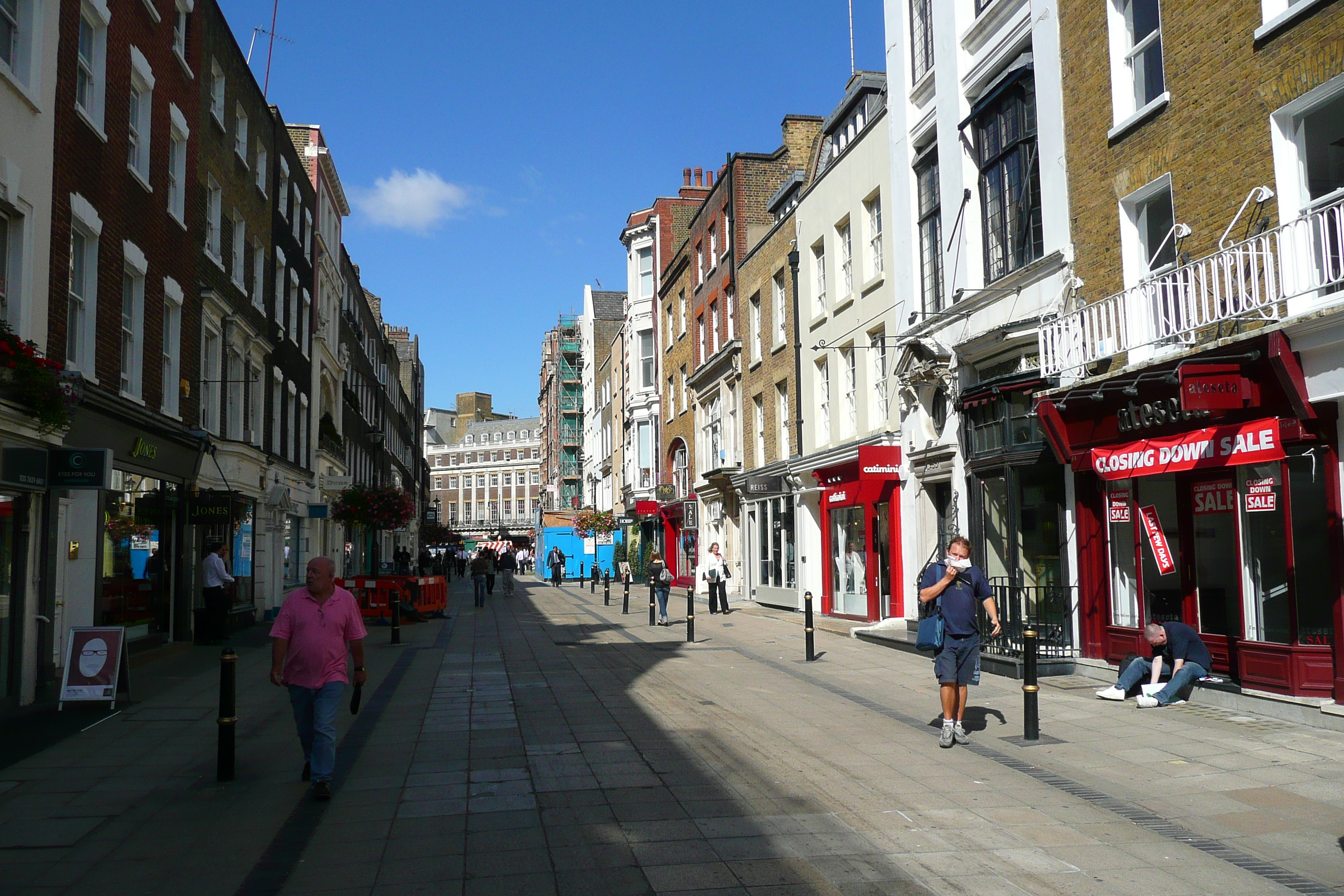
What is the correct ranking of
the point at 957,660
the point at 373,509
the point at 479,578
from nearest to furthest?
the point at 957,660 → the point at 373,509 → the point at 479,578

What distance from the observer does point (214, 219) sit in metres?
20.5

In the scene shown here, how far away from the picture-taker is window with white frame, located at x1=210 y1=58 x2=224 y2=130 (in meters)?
20.3

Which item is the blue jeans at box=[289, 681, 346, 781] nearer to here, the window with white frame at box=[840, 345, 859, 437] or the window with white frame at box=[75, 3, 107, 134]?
the window with white frame at box=[75, 3, 107, 134]

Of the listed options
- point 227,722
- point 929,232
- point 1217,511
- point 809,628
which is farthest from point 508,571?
point 227,722

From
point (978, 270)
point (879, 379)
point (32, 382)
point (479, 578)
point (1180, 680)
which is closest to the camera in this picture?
point (32, 382)

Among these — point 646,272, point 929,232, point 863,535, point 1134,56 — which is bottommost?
point 863,535

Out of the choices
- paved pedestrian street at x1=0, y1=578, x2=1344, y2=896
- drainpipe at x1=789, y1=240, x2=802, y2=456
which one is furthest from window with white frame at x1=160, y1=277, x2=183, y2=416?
drainpipe at x1=789, y1=240, x2=802, y2=456

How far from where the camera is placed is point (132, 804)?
24.5ft

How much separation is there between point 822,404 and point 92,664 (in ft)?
55.9

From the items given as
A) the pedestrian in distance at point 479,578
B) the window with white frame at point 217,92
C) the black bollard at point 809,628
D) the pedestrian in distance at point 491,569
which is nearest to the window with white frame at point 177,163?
the window with white frame at point 217,92

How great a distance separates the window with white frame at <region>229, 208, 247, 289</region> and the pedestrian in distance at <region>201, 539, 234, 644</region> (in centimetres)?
586

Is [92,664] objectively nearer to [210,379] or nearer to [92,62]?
[92,62]

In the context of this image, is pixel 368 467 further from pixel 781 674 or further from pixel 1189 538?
pixel 1189 538

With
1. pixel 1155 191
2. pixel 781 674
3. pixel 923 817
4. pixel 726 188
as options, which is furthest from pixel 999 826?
pixel 726 188
